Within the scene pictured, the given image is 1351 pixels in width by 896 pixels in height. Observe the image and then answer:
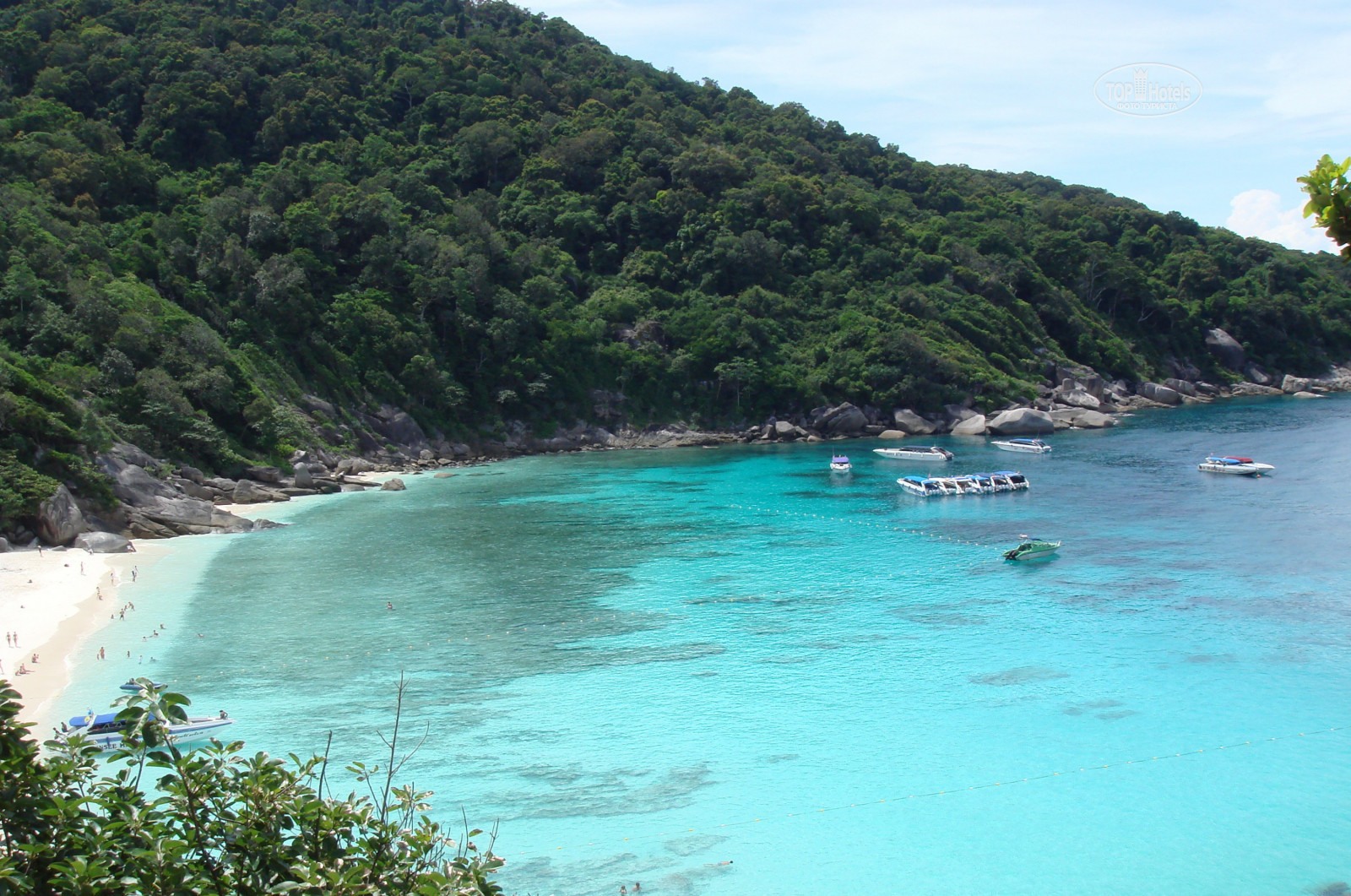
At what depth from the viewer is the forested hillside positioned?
55.0 meters

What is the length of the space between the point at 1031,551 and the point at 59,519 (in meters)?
39.4

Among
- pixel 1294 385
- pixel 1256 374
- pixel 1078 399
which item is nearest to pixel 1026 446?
pixel 1078 399

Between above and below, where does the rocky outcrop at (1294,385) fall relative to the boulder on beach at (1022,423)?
above

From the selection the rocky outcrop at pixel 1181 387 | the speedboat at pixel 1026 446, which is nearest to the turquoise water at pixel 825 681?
the speedboat at pixel 1026 446

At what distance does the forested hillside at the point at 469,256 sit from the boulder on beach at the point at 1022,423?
6.02m

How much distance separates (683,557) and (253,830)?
3167 cm

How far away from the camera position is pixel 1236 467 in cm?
5291

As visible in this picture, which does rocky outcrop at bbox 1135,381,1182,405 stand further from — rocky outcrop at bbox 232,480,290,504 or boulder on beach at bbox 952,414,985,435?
rocky outcrop at bbox 232,480,290,504

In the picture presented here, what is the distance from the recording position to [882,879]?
15.7 metres

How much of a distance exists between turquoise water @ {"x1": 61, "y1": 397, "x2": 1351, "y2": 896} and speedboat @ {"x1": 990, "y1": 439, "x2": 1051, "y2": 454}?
19.5 metres

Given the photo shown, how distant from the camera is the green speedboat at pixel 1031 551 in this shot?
3600 centimetres

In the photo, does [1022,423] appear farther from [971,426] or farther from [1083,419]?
[1083,419]

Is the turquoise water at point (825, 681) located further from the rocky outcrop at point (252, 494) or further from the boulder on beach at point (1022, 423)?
the boulder on beach at point (1022, 423)

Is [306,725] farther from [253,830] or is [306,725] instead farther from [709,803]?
[253,830]
